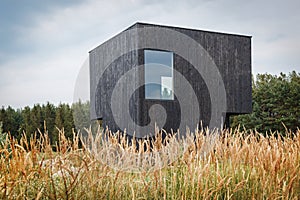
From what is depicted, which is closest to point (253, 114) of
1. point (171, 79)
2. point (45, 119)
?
point (171, 79)

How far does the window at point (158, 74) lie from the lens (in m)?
12.1

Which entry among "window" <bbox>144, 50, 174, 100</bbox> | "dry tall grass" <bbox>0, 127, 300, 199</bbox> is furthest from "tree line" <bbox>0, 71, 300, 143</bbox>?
"dry tall grass" <bbox>0, 127, 300, 199</bbox>

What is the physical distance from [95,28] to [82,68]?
19.9 ft

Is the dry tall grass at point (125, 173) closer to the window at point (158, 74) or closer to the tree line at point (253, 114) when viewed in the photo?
the window at point (158, 74)

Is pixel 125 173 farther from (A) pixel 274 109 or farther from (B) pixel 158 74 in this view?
(A) pixel 274 109

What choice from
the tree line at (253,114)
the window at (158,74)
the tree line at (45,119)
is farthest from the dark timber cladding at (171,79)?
the tree line at (253,114)

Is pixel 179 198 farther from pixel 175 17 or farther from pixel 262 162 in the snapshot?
pixel 175 17

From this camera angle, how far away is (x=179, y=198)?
2.94 m

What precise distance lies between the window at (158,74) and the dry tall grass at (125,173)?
329 inches

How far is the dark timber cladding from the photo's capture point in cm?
1210

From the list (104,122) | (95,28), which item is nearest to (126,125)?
(104,122)

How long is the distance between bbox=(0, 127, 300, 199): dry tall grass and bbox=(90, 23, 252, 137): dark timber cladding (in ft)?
27.2

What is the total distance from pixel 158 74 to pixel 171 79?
2.07 feet

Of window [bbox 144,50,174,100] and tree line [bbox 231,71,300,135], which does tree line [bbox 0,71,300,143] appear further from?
window [bbox 144,50,174,100]
